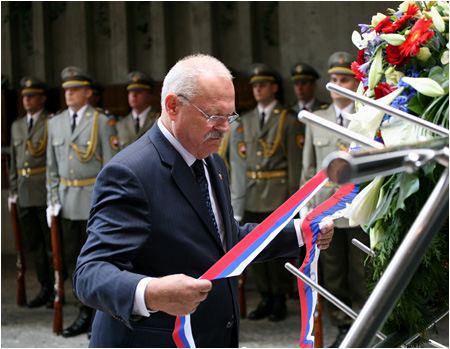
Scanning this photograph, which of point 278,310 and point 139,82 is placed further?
point 139,82

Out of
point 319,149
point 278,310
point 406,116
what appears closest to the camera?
point 406,116

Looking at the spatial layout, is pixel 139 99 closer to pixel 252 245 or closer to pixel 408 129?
pixel 252 245

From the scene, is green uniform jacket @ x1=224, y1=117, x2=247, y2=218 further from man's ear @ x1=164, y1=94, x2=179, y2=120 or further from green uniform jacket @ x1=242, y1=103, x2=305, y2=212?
man's ear @ x1=164, y1=94, x2=179, y2=120

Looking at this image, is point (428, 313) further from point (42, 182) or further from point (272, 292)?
point (42, 182)

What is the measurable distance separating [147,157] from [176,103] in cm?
17

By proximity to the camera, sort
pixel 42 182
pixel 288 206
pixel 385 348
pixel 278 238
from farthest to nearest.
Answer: pixel 42 182 → pixel 278 238 → pixel 288 206 → pixel 385 348

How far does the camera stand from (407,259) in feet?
3.18

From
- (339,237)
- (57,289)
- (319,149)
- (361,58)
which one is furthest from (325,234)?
(57,289)

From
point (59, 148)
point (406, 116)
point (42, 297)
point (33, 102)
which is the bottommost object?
point (42, 297)

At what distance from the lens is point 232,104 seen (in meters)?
1.91

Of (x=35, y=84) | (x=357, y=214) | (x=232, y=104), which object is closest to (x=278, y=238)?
(x=232, y=104)

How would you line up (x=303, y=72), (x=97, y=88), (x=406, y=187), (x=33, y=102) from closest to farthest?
(x=406, y=187) → (x=303, y=72) → (x=33, y=102) → (x=97, y=88)

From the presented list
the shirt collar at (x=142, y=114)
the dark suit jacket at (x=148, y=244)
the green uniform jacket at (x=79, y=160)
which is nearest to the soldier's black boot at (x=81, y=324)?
the green uniform jacket at (x=79, y=160)

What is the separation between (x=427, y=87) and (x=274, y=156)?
3.93 meters
